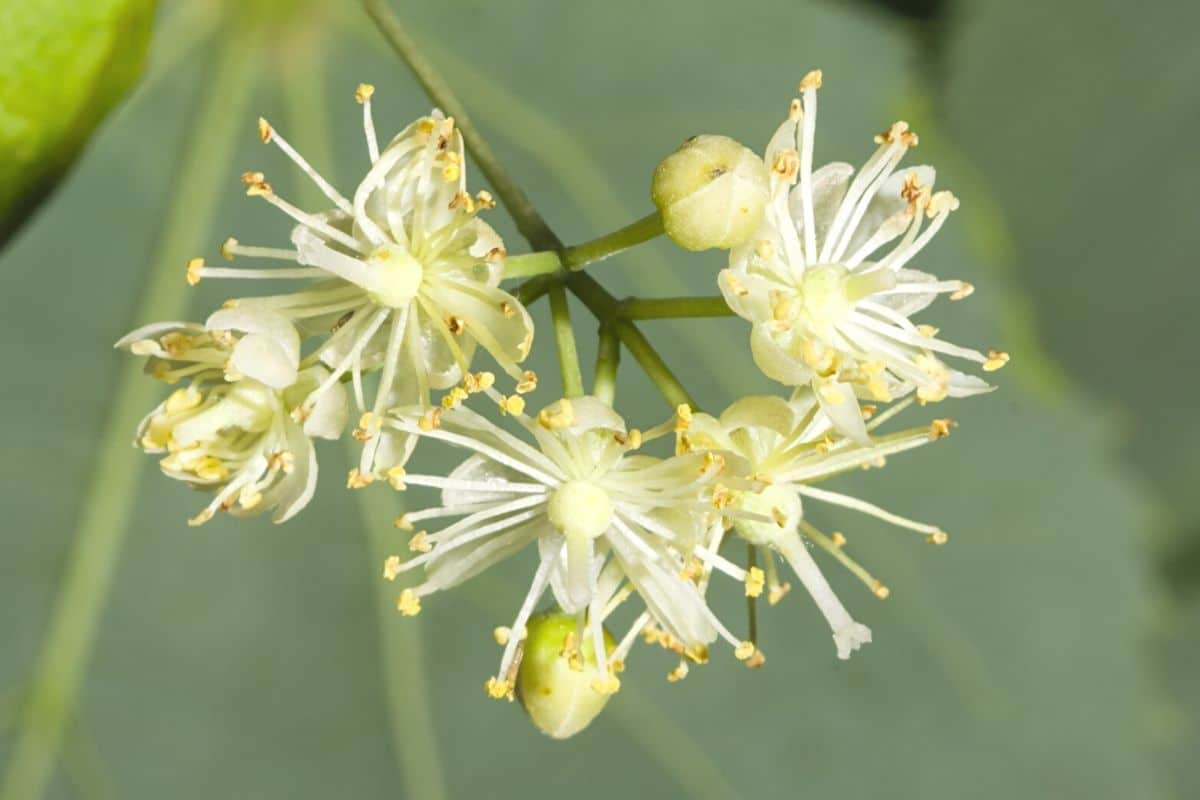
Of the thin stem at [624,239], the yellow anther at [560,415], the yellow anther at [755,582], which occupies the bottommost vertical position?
the yellow anther at [755,582]

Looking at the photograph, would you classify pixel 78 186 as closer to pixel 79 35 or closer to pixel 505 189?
pixel 79 35

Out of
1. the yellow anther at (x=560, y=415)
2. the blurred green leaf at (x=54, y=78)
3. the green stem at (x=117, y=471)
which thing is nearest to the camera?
the yellow anther at (x=560, y=415)

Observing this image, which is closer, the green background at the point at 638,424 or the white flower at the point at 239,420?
the white flower at the point at 239,420

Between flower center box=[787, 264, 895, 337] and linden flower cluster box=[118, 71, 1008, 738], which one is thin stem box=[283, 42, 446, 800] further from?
flower center box=[787, 264, 895, 337]

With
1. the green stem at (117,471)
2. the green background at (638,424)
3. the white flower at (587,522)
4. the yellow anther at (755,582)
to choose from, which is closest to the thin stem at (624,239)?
the white flower at (587,522)

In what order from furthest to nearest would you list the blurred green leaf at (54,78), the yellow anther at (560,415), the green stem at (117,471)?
the green stem at (117,471), the blurred green leaf at (54,78), the yellow anther at (560,415)

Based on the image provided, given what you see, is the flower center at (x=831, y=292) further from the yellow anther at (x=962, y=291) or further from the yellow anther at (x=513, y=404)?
the yellow anther at (x=513, y=404)

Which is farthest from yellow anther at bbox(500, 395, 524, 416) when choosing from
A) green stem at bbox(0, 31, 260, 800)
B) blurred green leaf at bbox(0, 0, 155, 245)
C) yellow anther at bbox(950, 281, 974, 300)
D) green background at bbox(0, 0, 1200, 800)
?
green stem at bbox(0, 31, 260, 800)

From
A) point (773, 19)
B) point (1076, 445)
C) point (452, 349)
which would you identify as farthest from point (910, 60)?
point (452, 349)
